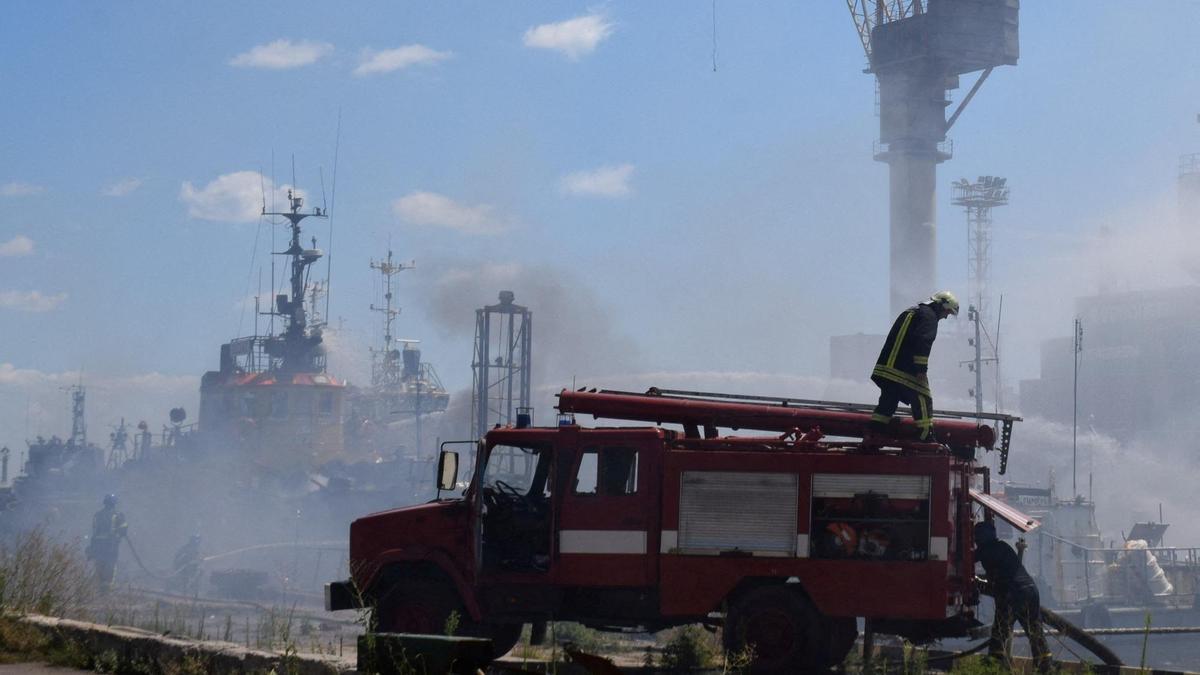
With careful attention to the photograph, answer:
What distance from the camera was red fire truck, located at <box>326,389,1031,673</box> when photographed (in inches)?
419

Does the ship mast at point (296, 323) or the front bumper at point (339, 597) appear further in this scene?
the ship mast at point (296, 323)

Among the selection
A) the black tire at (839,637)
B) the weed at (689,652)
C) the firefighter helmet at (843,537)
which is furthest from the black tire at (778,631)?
the weed at (689,652)

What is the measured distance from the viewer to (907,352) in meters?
11.6

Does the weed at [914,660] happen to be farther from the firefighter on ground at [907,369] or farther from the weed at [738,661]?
the firefighter on ground at [907,369]

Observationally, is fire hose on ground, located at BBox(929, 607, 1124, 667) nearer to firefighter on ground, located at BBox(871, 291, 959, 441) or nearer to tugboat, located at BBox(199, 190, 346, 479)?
firefighter on ground, located at BBox(871, 291, 959, 441)

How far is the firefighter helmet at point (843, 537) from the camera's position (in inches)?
421

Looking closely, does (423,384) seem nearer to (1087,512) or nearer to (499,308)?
(499,308)

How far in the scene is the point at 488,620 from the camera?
11266mm

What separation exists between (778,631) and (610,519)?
172 cm

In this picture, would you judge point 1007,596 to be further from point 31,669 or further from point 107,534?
point 107,534

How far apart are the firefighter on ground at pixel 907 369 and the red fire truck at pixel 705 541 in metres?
0.20

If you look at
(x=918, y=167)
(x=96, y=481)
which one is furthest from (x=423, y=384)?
(x=918, y=167)

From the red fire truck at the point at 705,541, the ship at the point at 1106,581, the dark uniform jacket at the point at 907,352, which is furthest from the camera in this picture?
the ship at the point at 1106,581

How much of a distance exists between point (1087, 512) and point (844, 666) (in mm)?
47430
